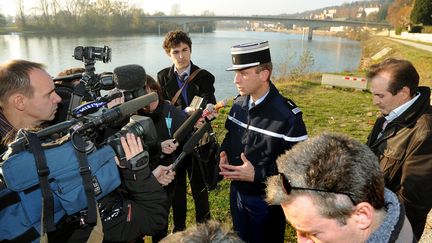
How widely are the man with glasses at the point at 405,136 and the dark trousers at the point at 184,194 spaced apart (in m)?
1.86

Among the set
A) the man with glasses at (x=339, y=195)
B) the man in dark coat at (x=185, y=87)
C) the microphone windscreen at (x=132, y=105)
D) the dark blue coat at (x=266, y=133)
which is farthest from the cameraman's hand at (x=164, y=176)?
the man in dark coat at (x=185, y=87)

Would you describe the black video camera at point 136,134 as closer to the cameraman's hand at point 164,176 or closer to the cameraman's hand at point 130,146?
the cameraman's hand at point 130,146

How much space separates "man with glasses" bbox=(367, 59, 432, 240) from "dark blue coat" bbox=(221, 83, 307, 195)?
60cm

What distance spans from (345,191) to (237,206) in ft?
6.15

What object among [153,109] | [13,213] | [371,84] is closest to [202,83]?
[153,109]

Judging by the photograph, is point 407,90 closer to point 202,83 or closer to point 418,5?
point 202,83

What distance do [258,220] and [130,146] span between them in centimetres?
157

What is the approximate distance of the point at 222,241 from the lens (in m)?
1.12

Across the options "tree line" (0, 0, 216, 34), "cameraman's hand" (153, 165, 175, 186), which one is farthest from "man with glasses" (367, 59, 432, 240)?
"tree line" (0, 0, 216, 34)

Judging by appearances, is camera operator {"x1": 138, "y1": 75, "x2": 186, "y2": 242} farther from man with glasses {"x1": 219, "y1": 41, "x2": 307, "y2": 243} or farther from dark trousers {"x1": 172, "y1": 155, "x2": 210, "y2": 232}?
dark trousers {"x1": 172, "y1": 155, "x2": 210, "y2": 232}

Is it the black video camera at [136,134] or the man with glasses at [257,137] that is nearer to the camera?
the black video camera at [136,134]

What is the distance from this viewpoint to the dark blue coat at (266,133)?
2.69 meters

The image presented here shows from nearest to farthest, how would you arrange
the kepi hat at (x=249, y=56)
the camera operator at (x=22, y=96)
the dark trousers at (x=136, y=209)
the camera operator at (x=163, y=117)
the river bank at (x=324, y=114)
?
the dark trousers at (x=136, y=209), the camera operator at (x=22, y=96), the kepi hat at (x=249, y=56), the camera operator at (x=163, y=117), the river bank at (x=324, y=114)

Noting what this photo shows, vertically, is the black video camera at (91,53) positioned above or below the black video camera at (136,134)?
above
